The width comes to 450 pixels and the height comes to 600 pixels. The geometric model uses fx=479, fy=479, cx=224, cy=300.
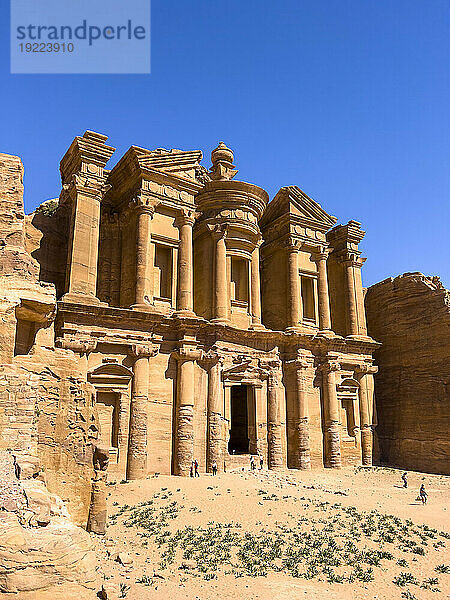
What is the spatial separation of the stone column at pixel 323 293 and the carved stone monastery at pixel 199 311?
84 mm

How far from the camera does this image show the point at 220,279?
79.4 ft

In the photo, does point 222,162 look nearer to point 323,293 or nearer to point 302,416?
point 323,293

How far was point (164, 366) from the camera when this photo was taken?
2095 centimetres

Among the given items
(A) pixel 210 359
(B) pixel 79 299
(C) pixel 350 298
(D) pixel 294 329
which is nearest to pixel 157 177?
(B) pixel 79 299

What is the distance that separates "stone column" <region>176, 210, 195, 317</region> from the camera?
878 inches

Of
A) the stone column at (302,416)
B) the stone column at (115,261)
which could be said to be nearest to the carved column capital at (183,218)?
the stone column at (115,261)

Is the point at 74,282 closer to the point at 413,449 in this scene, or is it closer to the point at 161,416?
the point at 161,416

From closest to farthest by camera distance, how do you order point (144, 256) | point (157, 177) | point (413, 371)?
point (144, 256), point (157, 177), point (413, 371)

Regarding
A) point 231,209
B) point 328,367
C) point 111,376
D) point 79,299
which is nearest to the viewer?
point 111,376

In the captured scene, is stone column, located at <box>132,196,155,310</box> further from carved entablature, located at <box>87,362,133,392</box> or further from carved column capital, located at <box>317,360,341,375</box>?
carved column capital, located at <box>317,360,341,375</box>

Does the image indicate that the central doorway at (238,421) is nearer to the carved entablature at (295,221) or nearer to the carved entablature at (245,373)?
the carved entablature at (245,373)

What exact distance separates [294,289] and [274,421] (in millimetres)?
7436

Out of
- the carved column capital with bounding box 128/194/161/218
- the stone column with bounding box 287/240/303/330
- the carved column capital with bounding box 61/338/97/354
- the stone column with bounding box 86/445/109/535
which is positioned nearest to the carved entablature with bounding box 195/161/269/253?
the stone column with bounding box 287/240/303/330

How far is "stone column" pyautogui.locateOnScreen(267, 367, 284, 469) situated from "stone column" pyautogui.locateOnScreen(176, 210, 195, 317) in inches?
231
